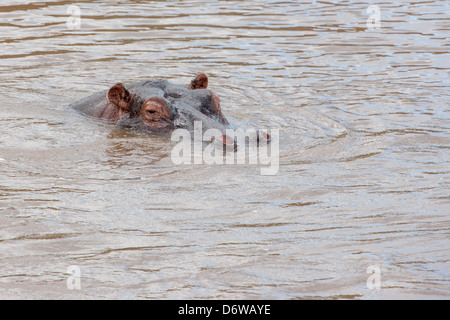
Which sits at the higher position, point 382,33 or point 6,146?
point 382,33

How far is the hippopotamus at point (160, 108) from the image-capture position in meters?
8.28

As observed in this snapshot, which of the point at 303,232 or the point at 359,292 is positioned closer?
the point at 359,292

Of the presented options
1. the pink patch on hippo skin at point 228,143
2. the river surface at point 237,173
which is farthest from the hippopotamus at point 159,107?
the pink patch on hippo skin at point 228,143

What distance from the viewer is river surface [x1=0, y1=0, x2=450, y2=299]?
4754mm

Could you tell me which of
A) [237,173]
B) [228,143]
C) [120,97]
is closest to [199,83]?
[120,97]

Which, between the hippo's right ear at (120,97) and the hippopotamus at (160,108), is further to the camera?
the hippo's right ear at (120,97)

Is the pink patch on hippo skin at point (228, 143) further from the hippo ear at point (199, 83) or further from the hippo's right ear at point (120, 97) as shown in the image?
the hippo ear at point (199, 83)

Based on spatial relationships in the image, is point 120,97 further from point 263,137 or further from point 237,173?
point 237,173

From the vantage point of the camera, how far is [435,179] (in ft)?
22.2

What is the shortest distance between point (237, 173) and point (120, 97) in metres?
2.37

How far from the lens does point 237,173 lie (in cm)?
694

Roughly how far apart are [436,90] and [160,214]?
591 centimetres

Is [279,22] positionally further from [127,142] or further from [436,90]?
[127,142]
